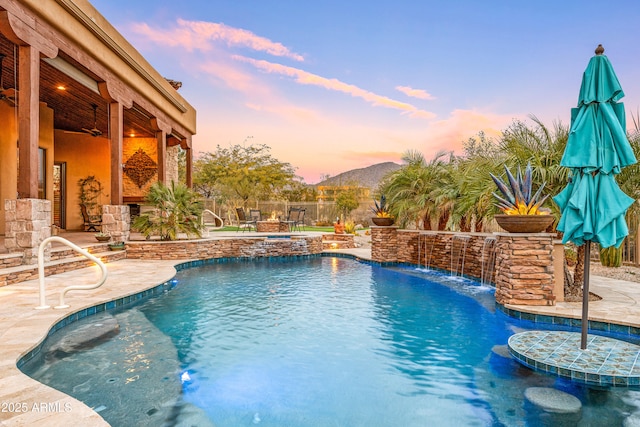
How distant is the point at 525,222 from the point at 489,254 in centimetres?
233

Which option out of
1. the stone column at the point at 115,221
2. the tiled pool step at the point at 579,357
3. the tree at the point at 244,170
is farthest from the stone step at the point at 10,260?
the tree at the point at 244,170

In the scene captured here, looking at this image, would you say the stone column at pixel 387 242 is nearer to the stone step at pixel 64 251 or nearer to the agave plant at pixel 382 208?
the agave plant at pixel 382 208

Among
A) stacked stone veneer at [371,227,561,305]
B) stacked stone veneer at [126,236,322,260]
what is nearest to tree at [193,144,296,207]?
stacked stone veneer at [126,236,322,260]

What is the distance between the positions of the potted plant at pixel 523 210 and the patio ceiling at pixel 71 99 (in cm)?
822

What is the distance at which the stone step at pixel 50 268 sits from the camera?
5523 mm

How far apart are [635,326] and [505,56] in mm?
9886

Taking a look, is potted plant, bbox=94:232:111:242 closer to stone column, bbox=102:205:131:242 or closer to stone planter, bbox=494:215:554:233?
stone column, bbox=102:205:131:242

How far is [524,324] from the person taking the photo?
14.7 ft

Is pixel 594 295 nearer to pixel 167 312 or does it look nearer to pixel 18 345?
pixel 167 312

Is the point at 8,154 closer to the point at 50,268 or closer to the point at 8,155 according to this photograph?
the point at 8,155

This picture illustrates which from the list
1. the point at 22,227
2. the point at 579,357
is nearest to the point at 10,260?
the point at 22,227

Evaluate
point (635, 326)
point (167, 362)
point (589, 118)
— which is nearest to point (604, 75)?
point (589, 118)

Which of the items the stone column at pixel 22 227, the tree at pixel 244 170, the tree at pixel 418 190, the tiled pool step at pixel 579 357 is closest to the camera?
the tiled pool step at pixel 579 357

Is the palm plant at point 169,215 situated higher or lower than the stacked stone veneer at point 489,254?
higher
